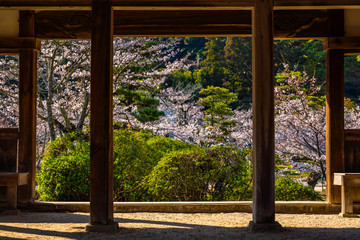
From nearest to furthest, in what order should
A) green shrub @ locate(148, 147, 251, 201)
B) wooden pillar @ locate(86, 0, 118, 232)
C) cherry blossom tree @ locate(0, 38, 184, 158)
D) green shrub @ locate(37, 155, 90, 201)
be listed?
wooden pillar @ locate(86, 0, 118, 232) < green shrub @ locate(148, 147, 251, 201) < green shrub @ locate(37, 155, 90, 201) < cherry blossom tree @ locate(0, 38, 184, 158)

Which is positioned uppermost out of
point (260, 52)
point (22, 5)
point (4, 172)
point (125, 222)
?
point (22, 5)

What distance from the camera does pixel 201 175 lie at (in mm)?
6164

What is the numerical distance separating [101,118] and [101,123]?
0.05m

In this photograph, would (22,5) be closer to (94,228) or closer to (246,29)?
(94,228)

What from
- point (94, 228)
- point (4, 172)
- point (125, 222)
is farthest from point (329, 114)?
point (4, 172)

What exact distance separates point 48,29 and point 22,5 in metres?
1.49

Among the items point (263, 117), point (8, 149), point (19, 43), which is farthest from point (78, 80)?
point (263, 117)

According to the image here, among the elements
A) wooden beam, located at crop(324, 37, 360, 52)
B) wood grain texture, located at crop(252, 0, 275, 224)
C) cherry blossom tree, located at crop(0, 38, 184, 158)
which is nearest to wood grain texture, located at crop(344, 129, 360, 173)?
wooden beam, located at crop(324, 37, 360, 52)

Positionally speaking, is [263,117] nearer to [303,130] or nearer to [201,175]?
[201,175]

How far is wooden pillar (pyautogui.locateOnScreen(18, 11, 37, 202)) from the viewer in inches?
230

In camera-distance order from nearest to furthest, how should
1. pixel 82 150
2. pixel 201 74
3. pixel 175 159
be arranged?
pixel 175 159
pixel 82 150
pixel 201 74

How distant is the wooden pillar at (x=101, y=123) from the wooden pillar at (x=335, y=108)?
10.3 ft

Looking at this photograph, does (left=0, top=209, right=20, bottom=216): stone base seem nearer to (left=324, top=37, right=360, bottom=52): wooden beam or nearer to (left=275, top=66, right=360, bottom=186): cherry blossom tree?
(left=324, top=37, right=360, bottom=52): wooden beam

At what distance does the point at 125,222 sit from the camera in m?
4.96
